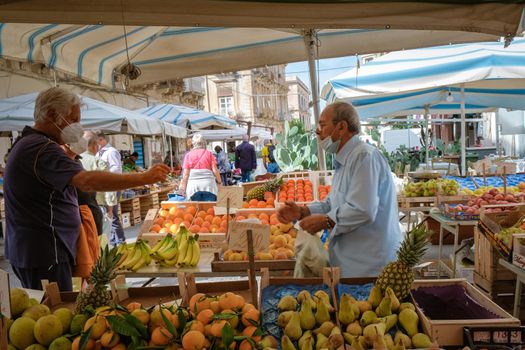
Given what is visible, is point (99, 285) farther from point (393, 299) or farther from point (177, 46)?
point (177, 46)

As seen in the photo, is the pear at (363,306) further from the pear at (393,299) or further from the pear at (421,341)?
the pear at (421,341)

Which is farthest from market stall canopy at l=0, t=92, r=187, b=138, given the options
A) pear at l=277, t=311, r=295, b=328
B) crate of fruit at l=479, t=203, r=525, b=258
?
pear at l=277, t=311, r=295, b=328

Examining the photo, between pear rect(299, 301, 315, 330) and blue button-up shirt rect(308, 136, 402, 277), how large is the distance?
70 cm

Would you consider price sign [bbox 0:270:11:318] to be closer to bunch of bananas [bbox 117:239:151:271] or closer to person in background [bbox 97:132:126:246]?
bunch of bananas [bbox 117:239:151:271]

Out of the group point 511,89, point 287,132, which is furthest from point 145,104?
point 511,89

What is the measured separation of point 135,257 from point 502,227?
124 inches

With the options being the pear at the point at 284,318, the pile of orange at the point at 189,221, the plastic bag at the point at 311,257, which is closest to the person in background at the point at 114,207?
the pile of orange at the point at 189,221

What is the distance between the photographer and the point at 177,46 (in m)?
5.08

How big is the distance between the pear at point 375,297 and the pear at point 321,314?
23 centimetres

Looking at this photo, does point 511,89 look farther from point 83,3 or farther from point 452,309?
point 83,3

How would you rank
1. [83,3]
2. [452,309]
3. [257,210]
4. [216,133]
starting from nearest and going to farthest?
1. [83,3]
2. [452,309]
3. [257,210]
4. [216,133]

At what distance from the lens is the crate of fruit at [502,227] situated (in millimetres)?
3394

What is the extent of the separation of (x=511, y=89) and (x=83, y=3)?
895 cm

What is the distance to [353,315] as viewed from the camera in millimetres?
1831
